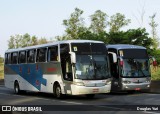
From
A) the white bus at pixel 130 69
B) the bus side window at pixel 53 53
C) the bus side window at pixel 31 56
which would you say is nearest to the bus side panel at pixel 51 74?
the bus side window at pixel 53 53

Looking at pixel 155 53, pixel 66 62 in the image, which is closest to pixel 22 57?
pixel 66 62

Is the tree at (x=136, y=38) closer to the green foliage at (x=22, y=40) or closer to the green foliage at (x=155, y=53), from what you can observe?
the green foliage at (x=155, y=53)

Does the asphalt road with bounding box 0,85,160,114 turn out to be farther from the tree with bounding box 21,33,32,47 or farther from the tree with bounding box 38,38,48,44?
the tree with bounding box 21,33,32,47

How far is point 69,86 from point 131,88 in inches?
200

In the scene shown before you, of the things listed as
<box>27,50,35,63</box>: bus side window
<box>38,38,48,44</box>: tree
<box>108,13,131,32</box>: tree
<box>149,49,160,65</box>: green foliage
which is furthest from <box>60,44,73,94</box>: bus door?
<box>38,38,48,44</box>: tree

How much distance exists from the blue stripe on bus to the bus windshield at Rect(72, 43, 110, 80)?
3.77 meters

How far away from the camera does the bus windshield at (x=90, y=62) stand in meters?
20.7

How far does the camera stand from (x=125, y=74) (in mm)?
24672

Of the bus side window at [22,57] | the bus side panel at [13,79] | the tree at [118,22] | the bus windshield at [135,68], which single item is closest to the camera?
the bus windshield at [135,68]

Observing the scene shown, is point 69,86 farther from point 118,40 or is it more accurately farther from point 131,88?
point 118,40

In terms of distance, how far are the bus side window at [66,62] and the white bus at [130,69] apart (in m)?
4.20

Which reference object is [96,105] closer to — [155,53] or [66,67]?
[66,67]

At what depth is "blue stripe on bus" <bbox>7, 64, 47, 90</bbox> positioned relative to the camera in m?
24.6

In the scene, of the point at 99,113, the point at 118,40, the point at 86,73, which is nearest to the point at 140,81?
the point at 86,73
